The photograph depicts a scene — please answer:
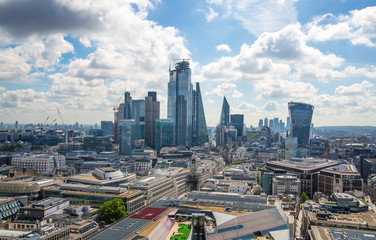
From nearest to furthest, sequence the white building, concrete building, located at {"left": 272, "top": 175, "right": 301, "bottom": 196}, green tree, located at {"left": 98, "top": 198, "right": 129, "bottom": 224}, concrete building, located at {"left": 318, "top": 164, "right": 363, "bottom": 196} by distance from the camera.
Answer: green tree, located at {"left": 98, "top": 198, "right": 129, "bottom": 224} < concrete building, located at {"left": 272, "top": 175, "right": 301, "bottom": 196} < concrete building, located at {"left": 318, "top": 164, "right": 363, "bottom": 196} < the white building

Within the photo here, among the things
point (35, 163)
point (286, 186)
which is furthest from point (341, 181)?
point (35, 163)

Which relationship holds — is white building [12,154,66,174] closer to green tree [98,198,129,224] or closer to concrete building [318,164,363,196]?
green tree [98,198,129,224]

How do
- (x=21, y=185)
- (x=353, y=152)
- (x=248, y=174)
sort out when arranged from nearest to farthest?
(x=21, y=185)
(x=248, y=174)
(x=353, y=152)

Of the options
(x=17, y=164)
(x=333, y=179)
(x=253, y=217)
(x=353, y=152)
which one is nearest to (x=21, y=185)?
(x=253, y=217)

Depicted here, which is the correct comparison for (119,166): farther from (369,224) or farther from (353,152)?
(353,152)

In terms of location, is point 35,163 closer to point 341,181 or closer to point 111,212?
point 111,212

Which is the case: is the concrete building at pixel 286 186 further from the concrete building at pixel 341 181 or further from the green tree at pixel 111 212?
the green tree at pixel 111 212

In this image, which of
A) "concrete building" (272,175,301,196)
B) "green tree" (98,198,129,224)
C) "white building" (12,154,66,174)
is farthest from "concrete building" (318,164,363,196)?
"white building" (12,154,66,174)

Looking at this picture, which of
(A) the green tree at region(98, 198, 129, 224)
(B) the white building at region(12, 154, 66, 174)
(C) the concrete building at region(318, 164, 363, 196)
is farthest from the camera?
(B) the white building at region(12, 154, 66, 174)

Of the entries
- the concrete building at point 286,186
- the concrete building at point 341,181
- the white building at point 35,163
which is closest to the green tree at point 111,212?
the concrete building at point 286,186

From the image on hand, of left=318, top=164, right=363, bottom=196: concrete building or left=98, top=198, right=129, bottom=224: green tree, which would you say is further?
left=318, top=164, right=363, bottom=196: concrete building

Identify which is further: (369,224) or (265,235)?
(369,224)
